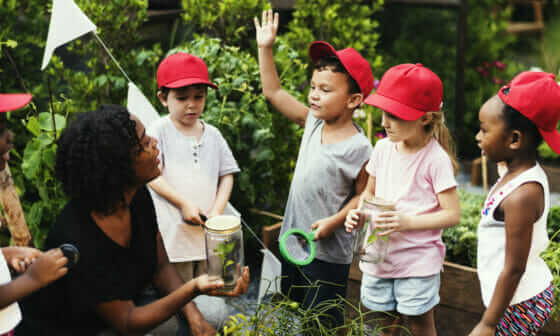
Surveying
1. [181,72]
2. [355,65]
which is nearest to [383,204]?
[355,65]

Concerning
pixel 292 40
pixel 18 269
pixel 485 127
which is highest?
pixel 292 40

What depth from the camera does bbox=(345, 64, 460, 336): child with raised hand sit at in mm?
2125

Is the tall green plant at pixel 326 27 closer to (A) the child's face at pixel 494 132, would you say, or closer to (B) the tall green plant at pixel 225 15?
(B) the tall green plant at pixel 225 15

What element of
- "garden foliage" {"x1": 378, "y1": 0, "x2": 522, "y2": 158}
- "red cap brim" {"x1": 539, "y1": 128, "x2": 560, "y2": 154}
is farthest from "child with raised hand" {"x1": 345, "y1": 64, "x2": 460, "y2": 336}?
"garden foliage" {"x1": 378, "y1": 0, "x2": 522, "y2": 158}

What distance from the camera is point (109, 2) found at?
3.27 metres

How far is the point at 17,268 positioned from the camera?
67.1 inches

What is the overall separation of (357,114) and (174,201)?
165 centimetres

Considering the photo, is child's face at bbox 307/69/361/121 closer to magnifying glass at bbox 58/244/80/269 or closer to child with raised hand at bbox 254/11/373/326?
child with raised hand at bbox 254/11/373/326

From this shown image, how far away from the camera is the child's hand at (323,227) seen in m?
2.32

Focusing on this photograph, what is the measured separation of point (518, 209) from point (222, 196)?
1.45m

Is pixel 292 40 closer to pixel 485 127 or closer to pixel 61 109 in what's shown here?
pixel 61 109

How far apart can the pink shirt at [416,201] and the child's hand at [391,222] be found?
10 centimetres

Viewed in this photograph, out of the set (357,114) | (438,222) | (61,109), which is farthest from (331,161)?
(61,109)

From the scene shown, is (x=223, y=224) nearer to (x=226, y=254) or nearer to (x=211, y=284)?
(x=226, y=254)
